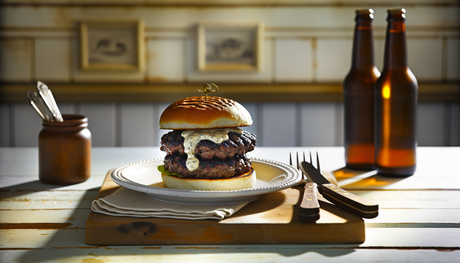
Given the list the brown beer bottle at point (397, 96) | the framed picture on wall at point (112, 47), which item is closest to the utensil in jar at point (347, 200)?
the brown beer bottle at point (397, 96)

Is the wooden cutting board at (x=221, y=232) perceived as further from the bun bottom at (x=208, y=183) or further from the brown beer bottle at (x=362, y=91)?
the brown beer bottle at (x=362, y=91)

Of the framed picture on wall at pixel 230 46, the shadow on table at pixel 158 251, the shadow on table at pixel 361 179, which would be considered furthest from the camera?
the framed picture on wall at pixel 230 46

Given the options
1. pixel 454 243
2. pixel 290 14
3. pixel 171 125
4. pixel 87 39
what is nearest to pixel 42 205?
pixel 171 125

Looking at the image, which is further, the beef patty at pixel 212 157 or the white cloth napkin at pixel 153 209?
the beef patty at pixel 212 157

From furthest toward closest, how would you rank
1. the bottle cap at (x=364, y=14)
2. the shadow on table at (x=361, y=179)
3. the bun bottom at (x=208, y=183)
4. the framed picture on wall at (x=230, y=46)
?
1. the framed picture on wall at (x=230, y=46)
2. the bottle cap at (x=364, y=14)
3. the shadow on table at (x=361, y=179)
4. the bun bottom at (x=208, y=183)

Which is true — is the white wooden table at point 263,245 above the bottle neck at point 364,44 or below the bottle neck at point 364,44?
below

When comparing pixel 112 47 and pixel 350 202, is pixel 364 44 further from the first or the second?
pixel 112 47

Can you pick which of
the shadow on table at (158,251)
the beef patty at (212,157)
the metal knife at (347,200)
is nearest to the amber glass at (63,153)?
the beef patty at (212,157)

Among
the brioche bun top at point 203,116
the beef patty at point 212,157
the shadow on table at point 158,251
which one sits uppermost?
the brioche bun top at point 203,116
